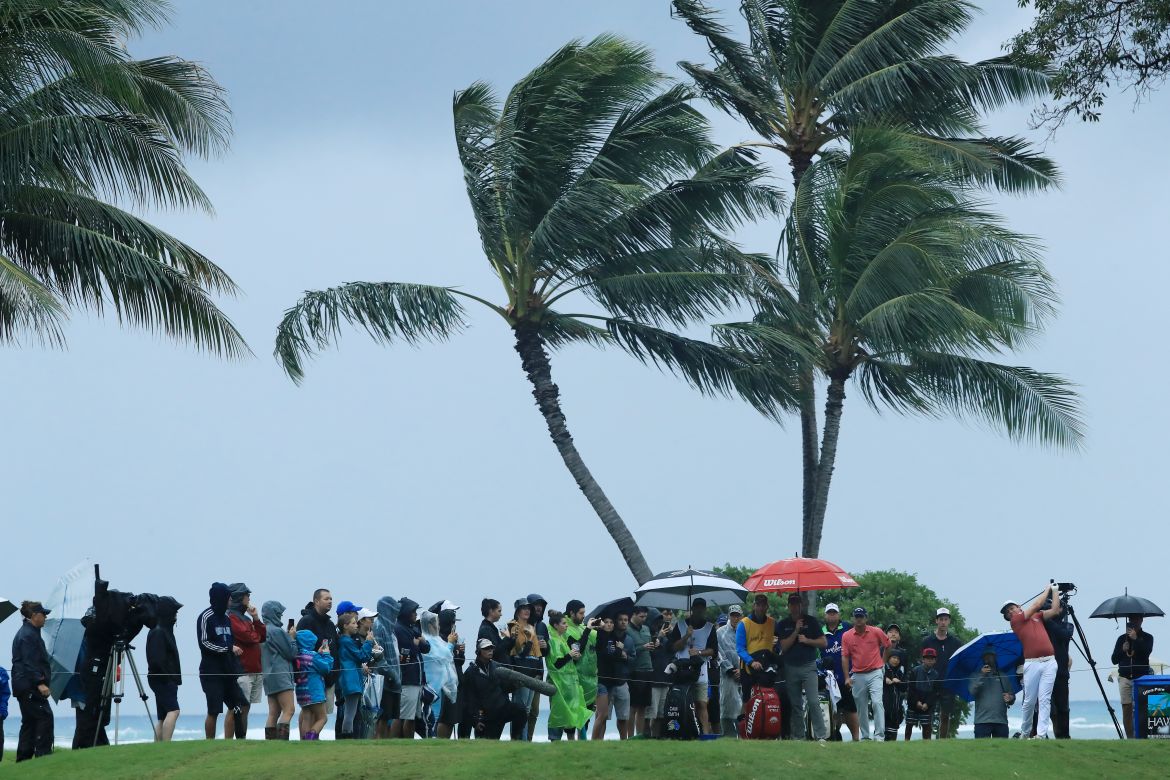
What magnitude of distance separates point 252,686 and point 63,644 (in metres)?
2.34

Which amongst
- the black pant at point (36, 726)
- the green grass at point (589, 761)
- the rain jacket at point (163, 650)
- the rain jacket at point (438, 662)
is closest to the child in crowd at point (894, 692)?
the green grass at point (589, 761)

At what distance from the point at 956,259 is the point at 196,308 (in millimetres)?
14400

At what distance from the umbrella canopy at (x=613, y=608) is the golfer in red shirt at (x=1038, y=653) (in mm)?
4647

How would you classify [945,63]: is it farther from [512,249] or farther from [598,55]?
[512,249]

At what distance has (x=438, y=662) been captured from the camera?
1847 cm

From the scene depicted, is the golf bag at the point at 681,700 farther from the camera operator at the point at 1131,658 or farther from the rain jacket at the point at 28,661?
the rain jacket at the point at 28,661

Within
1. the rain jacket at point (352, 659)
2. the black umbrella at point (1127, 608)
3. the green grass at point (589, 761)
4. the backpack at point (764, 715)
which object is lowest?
the green grass at point (589, 761)

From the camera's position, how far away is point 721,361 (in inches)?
1200

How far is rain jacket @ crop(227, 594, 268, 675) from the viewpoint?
670 inches

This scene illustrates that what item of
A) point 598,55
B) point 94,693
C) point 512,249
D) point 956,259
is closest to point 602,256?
point 512,249

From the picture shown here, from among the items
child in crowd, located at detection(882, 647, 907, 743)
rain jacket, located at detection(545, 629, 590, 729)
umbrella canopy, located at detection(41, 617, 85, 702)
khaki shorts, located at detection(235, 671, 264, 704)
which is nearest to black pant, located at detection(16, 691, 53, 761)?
umbrella canopy, located at detection(41, 617, 85, 702)

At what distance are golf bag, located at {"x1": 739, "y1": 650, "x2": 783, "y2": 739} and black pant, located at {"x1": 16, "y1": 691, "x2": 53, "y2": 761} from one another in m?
7.93

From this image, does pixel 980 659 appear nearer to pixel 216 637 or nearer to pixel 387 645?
pixel 387 645

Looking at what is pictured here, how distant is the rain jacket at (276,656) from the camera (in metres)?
17.2
